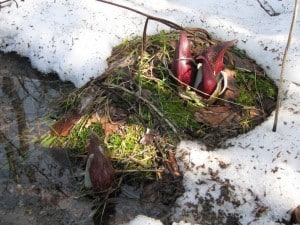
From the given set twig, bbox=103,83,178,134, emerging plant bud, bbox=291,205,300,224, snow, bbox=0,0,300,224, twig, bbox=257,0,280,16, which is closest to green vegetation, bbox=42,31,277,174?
twig, bbox=103,83,178,134

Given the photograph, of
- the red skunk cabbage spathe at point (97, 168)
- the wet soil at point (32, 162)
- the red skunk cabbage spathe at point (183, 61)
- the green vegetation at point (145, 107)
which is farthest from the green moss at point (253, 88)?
the wet soil at point (32, 162)

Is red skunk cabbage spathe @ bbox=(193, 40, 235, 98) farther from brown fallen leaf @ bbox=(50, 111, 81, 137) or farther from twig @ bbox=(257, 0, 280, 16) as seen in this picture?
twig @ bbox=(257, 0, 280, 16)

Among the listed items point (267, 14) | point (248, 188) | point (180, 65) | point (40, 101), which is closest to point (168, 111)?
point (180, 65)

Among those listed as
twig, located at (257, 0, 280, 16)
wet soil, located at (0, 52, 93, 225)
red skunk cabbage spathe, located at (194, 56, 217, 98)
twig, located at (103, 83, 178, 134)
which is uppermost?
twig, located at (257, 0, 280, 16)

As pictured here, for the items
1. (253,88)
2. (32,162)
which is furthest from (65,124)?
(253,88)

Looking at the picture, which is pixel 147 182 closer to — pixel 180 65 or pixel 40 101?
pixel 180 65

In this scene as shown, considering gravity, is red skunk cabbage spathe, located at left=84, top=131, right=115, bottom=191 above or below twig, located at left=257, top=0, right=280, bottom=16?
below
